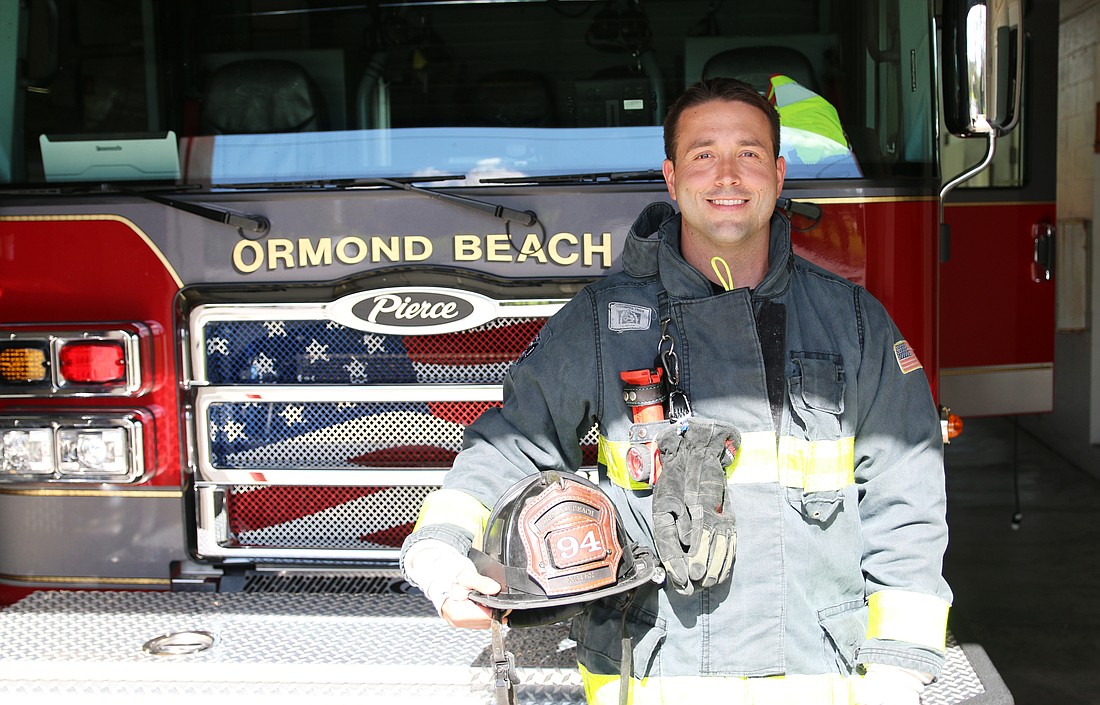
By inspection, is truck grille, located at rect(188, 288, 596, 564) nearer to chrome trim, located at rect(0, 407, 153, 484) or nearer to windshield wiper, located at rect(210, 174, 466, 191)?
chrome trim, located at rect(0, 407, 153, 484)

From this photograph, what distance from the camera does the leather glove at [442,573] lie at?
1753mm

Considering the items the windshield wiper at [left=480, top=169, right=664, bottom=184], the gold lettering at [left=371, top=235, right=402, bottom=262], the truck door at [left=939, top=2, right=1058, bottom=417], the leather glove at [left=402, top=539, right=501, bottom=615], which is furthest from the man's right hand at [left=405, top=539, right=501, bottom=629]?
the truck door at [left=939, top=2, right=1058, bottom=417]

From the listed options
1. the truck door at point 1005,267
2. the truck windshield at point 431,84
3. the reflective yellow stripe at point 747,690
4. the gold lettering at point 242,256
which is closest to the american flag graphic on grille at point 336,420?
the gold lettering at point 242,256

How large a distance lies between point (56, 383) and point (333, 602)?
864 millimetres

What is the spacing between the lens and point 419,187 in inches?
106

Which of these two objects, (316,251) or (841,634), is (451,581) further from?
(316,251)

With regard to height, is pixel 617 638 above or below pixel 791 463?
below

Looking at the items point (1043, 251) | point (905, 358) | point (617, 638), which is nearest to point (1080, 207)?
point (1043, 251)

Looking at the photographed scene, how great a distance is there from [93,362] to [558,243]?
3.86 ft

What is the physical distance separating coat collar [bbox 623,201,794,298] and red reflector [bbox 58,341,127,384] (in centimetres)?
144

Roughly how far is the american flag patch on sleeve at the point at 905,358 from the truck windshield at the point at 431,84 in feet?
2.89

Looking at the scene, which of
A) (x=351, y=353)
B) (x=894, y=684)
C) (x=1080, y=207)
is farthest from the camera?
(x=1080, y=207)

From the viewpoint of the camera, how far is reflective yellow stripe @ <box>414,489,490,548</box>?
73.1 inches

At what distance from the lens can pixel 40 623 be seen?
277 centimetres
